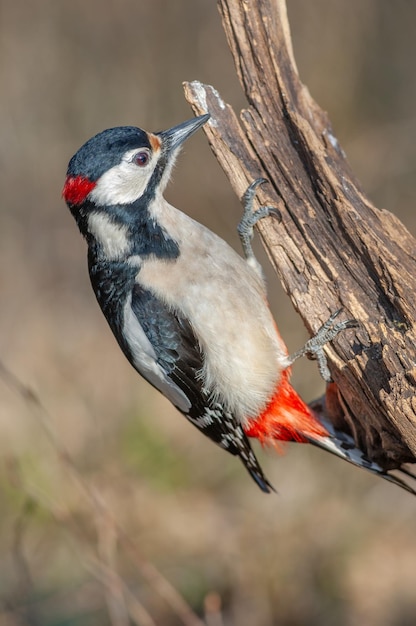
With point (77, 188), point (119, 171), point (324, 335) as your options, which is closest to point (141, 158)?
point (119, 171)

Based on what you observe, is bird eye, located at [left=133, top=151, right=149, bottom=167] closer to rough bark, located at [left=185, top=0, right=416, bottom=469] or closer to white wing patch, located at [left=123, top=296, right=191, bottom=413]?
rough bark, located at [left=185, top=0, right=416, bottom=469]

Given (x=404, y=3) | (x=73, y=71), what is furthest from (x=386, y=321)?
(x=73, y=71)

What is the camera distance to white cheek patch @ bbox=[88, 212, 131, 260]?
12.8ft

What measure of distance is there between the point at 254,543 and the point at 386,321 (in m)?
2.62

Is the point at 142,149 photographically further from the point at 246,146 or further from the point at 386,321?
the point at 386,321

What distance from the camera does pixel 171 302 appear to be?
152 inches

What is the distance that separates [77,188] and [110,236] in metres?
0.27

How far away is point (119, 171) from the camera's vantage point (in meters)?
3.87

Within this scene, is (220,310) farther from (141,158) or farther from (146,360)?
(141,158)

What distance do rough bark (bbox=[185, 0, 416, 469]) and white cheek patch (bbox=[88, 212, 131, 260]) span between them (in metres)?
0.59

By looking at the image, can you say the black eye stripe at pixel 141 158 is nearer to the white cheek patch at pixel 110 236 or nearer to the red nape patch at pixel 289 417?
the white cheek patch at pixel 110 236

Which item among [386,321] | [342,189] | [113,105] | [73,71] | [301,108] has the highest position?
[73,71]

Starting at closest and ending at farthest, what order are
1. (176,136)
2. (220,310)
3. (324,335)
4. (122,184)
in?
(324,335)
(220,310)
(122,184)
(176,136)

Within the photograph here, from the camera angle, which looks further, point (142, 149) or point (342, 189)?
point (142, 149)
